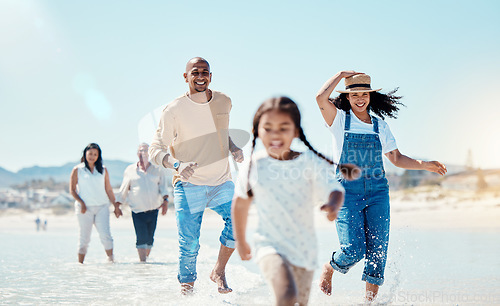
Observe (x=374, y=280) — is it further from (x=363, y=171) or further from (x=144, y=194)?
(x=144, y=194)

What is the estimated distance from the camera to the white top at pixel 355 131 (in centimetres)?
509

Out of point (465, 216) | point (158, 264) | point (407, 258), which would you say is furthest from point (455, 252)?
point (465, 216)

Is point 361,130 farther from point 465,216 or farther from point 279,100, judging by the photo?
point 465,216

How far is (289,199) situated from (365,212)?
2025mm

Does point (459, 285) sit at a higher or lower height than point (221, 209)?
lower

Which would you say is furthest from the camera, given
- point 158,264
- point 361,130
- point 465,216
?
point 465,216

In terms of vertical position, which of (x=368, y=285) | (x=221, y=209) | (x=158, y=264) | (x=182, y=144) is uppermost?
(x=182, y=144)

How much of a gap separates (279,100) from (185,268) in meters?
2.90

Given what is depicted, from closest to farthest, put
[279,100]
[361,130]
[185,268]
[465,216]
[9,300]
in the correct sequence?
[279,100]
[361,130]
[185,268]
[9,300]
[465,216]

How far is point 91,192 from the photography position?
31.4ft

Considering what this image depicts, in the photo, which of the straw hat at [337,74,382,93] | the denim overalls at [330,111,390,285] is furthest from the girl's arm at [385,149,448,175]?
the straw hat at [337,74,382,93]

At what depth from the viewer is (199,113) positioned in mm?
5387

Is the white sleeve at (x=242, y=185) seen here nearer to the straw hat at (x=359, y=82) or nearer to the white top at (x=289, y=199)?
the white top at (x=289, y=199)

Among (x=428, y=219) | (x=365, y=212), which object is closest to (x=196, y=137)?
(x=365, y=212)
